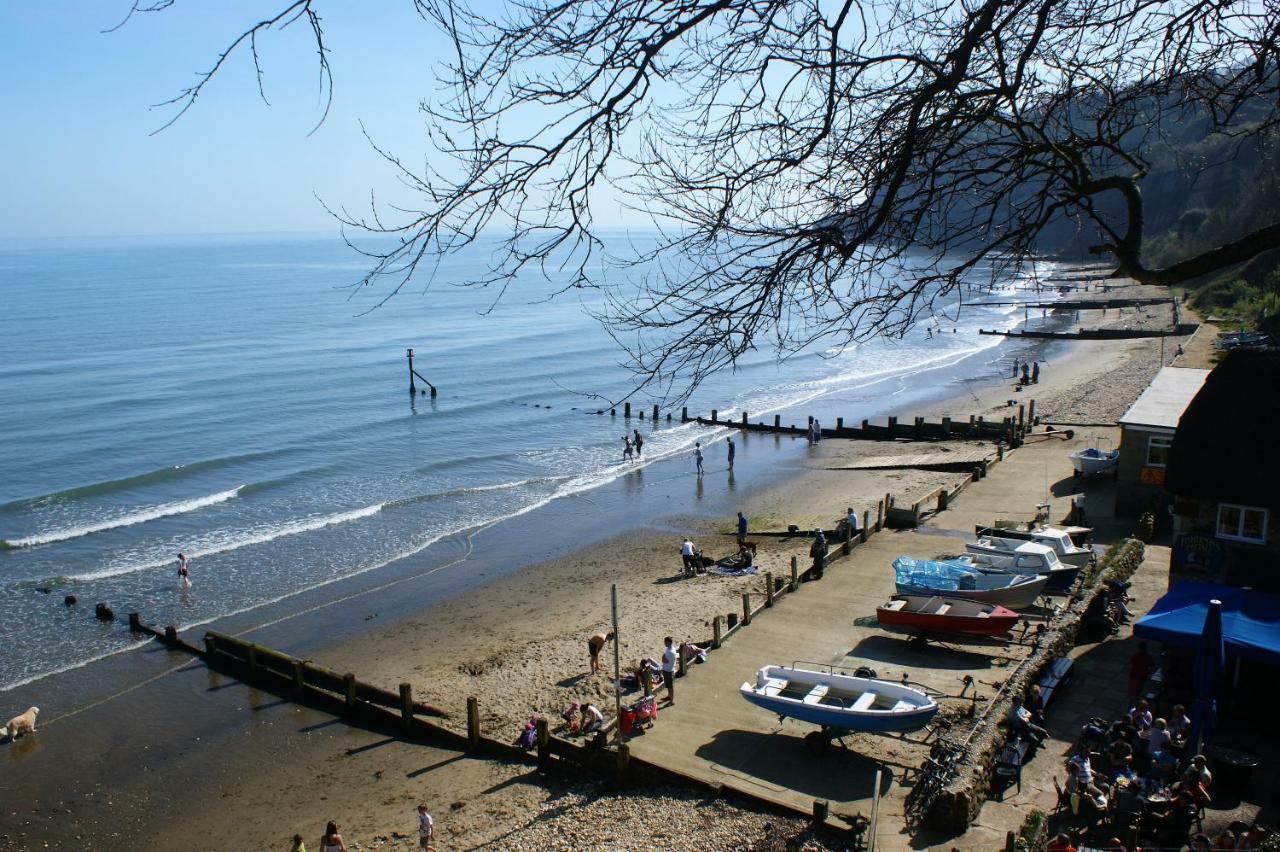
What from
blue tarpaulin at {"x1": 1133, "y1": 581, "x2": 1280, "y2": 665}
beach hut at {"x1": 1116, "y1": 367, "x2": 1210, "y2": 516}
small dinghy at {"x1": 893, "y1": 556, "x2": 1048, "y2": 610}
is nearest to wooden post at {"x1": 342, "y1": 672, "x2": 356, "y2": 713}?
small dinghy at {"x1": 893, "y1": 556, "x2": 1048, "y2": 610}

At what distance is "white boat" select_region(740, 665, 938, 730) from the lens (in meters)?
14.0

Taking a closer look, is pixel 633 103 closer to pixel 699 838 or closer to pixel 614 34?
pixel 614 34

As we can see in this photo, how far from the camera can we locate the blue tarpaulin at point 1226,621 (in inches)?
492

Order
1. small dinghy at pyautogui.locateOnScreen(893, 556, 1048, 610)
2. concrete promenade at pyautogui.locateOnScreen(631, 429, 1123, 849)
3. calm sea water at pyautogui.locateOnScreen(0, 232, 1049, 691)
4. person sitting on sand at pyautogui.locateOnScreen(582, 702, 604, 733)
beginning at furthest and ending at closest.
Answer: calm sea water at pyautogui.locateOnScreen(0, 232, 1049, 691) → small dinghy at pyautogui.locateOnScreen(893, 556, 1048, 610) → person sitting on sand at pyautogui.locateOnScreen(582, 702, 604, 733) → concrete promenade at pyautogui.locateOnScreen(631, 429, 1123, 849)

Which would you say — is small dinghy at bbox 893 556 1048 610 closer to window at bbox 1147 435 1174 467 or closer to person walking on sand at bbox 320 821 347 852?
window at bbox 1147 435 1174 467

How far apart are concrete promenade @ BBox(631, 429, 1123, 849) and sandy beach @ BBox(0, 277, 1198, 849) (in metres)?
0.86

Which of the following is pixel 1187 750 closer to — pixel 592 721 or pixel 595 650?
pixel 592 721

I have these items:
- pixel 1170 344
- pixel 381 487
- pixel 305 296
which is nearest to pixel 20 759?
pixel 381 487

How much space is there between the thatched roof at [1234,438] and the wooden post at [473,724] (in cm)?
1283

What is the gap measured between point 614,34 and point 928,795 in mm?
11493

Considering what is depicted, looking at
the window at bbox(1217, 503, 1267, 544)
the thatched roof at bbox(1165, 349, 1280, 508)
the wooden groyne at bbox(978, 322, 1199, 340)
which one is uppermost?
the wooden groyne at bbox(978, 322, 1199, 340)

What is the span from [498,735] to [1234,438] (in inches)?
548

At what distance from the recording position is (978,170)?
4.23 m

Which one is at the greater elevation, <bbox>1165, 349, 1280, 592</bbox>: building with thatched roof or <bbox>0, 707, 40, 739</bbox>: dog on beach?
<bbox>1165, 349, 1280, 592</bbox>: building with thatched roof
